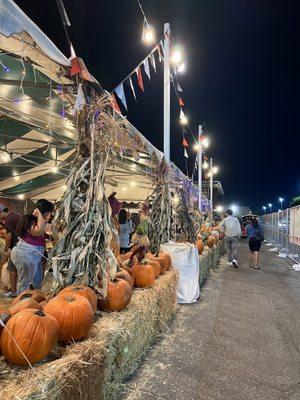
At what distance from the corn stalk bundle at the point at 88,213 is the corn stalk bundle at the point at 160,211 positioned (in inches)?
128

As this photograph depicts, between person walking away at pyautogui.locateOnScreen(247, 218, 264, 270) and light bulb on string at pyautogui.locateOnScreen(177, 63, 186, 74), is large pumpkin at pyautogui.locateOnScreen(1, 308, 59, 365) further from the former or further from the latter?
person walking away at pyautogui.locateOnScreen(247, 218, 264, 270)

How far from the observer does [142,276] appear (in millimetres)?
4559

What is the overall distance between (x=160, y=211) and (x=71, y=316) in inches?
185

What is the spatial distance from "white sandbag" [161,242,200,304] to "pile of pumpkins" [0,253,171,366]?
2.67 meters

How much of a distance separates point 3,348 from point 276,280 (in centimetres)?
886

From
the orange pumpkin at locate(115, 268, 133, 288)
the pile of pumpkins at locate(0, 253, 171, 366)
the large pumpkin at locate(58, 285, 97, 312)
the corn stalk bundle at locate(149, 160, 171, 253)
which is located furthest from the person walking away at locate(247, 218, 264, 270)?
the large pumpkin at locate(58, 285, 97, 312)

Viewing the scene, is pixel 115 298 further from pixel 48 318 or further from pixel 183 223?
pixel 183 223

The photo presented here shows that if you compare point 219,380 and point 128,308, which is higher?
point 128,308

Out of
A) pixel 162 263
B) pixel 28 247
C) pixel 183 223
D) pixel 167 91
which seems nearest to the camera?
pixel 28 247

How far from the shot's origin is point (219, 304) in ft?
22.1

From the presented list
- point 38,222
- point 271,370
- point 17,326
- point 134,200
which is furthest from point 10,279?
point 134,200

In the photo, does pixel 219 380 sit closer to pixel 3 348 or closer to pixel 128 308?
pixel 128 308

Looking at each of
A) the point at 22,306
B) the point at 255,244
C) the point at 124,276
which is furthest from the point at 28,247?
the point at 255,244

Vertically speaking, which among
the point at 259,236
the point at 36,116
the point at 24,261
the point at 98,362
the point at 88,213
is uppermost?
the point at 36,116
